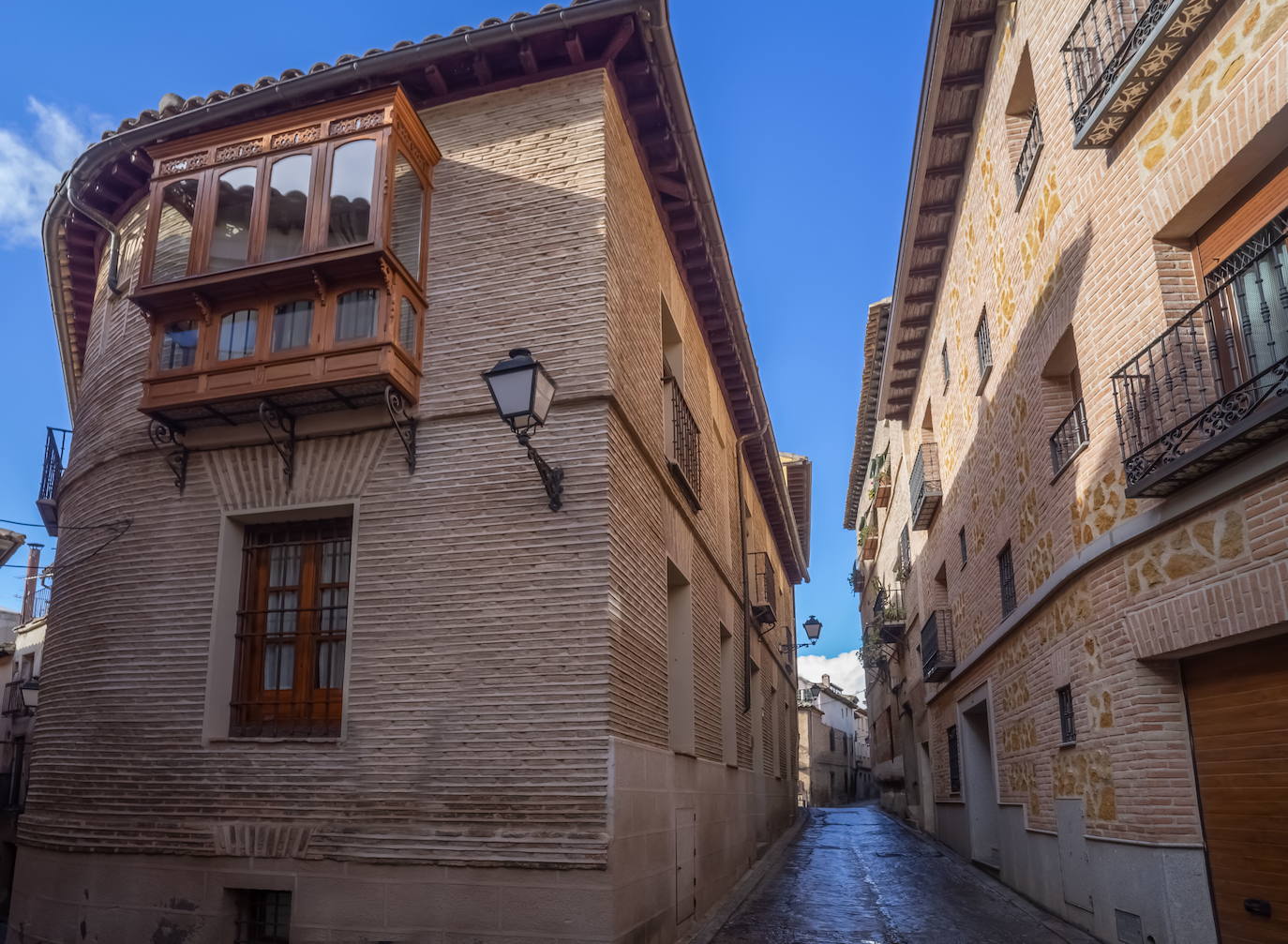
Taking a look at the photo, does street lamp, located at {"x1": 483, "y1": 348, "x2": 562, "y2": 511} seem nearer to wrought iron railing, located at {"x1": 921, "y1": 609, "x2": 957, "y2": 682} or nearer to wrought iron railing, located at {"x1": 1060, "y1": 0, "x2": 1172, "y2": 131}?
wrought iron railing, located at {"x1": 1060, "y1": 0, "x2": 1172, "y2": 131}

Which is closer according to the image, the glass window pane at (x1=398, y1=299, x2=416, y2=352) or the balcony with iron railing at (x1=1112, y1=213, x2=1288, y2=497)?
the balcony with iron railing at (x1=1112, y1=213, x2=1288, y2=497)

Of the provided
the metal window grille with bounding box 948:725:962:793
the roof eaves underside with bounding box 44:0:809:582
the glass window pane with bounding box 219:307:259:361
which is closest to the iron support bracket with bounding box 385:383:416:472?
the glass window pane with bounding box 219:307:259:361

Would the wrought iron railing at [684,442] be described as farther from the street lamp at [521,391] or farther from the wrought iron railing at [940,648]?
the wrought iron railing at [940,648]

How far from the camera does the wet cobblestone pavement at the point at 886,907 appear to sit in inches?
337

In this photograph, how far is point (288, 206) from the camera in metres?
7.94

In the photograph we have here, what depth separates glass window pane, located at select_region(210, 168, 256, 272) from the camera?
7.98m

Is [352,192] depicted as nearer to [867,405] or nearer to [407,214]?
[407,214]

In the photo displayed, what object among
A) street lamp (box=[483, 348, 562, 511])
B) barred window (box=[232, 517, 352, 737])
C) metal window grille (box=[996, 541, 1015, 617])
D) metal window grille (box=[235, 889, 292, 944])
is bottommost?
metal window grille (box=[235, 889, 292, 944])

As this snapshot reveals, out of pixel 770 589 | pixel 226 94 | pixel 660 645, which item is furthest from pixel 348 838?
pixel 770 589

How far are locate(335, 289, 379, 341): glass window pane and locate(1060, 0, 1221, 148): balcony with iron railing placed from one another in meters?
5.31

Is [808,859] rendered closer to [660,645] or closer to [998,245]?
[660,645]

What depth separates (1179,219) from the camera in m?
6.63

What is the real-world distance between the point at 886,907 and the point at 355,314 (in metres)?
7.71

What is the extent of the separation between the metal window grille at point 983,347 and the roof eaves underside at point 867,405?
498 centimetres
